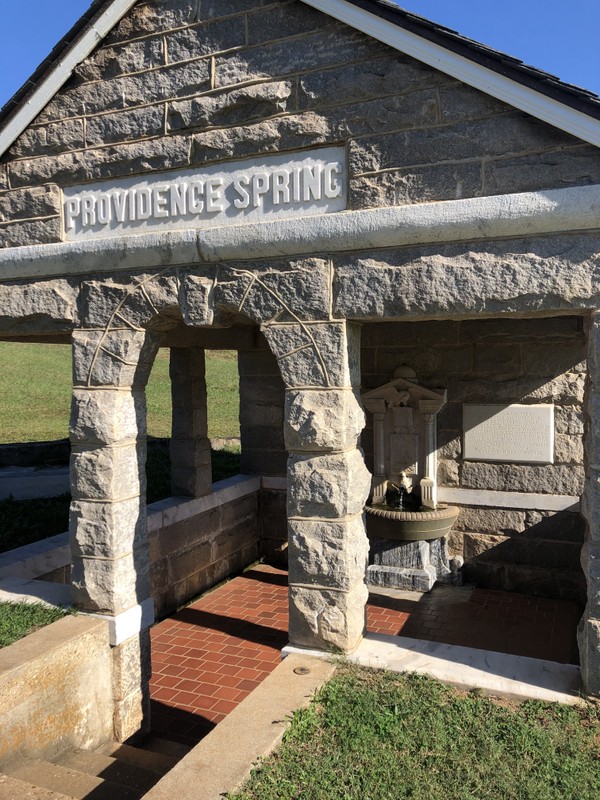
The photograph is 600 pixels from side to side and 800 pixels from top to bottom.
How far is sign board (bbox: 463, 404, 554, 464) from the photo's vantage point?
6.86m

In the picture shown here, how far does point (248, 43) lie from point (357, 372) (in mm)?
2185

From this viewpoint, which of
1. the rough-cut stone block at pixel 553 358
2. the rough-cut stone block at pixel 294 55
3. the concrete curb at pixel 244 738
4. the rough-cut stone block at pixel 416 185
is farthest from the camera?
the rough-cut stone block at pixel 553 358

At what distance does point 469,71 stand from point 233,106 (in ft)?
4.88

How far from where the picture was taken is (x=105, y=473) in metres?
4.65

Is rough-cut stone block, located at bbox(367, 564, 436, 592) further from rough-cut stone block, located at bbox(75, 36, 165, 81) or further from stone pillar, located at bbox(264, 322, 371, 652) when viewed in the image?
rough-cut stone block, located at bbox(75, 36, 165, 81)

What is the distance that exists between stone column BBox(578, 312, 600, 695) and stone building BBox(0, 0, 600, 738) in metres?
0.01

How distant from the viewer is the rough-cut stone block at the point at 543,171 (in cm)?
345

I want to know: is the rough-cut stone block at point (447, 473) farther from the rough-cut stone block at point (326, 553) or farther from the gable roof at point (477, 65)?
the gable roof at point (477, 65)

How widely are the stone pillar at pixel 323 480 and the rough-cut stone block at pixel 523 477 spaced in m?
3.35

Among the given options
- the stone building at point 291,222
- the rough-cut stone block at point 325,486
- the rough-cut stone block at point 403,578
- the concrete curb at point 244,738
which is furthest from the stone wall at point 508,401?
the concrete curb at point 244,738

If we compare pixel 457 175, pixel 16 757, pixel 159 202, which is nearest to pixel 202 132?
pixel 159 202

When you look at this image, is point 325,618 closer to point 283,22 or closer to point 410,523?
point 410,523

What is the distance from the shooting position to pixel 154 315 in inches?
177

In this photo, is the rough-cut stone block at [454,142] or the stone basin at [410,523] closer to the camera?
the rough-cut stone block at [454,142]
